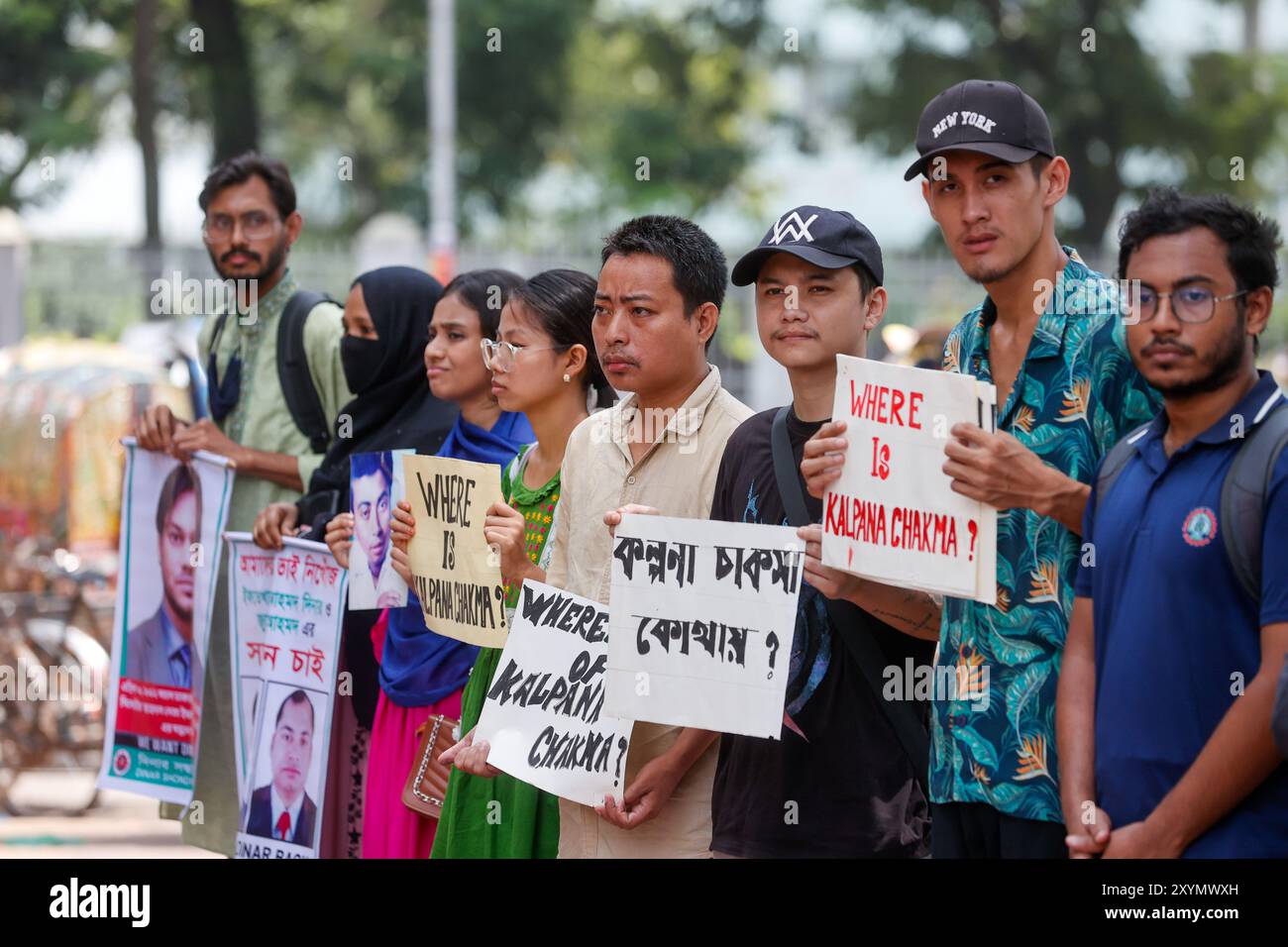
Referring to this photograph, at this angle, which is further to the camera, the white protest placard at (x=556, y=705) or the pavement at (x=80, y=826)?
the pavement at (x=80, y=826)

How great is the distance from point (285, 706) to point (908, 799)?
256cm

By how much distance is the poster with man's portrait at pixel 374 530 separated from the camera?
524cm

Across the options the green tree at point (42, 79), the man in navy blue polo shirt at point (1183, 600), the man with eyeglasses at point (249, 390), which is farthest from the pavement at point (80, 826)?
the green tree at point (42, 79)

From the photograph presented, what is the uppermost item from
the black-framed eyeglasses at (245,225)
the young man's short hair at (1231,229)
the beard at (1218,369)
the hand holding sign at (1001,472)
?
the black-framed eyeglasses at (245,225)

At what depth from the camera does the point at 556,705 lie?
4.25 m

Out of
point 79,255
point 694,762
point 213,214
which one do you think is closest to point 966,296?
point 79,255

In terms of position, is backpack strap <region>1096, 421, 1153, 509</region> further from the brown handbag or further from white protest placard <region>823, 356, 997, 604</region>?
the brown handbag

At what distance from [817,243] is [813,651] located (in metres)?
0.93

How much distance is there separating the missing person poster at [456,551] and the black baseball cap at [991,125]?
1.59 metres

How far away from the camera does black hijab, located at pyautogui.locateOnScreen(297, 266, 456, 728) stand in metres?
5.67

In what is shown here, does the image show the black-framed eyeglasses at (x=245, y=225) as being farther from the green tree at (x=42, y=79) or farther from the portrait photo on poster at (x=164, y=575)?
the green tree at (x=42, y=79)

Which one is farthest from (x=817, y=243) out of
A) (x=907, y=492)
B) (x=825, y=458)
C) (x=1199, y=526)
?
(x=1199, y=526)

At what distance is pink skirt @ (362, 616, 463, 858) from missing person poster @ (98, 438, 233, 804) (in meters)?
1.23

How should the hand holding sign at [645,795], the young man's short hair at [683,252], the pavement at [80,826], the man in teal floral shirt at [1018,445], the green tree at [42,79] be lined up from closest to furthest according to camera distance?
the man in teal floral shirt at [1018,445], the hand holding sign at [645,795], the young man's short hair at [683,252], the pavement at [80,826], the green tree at [42,79]
